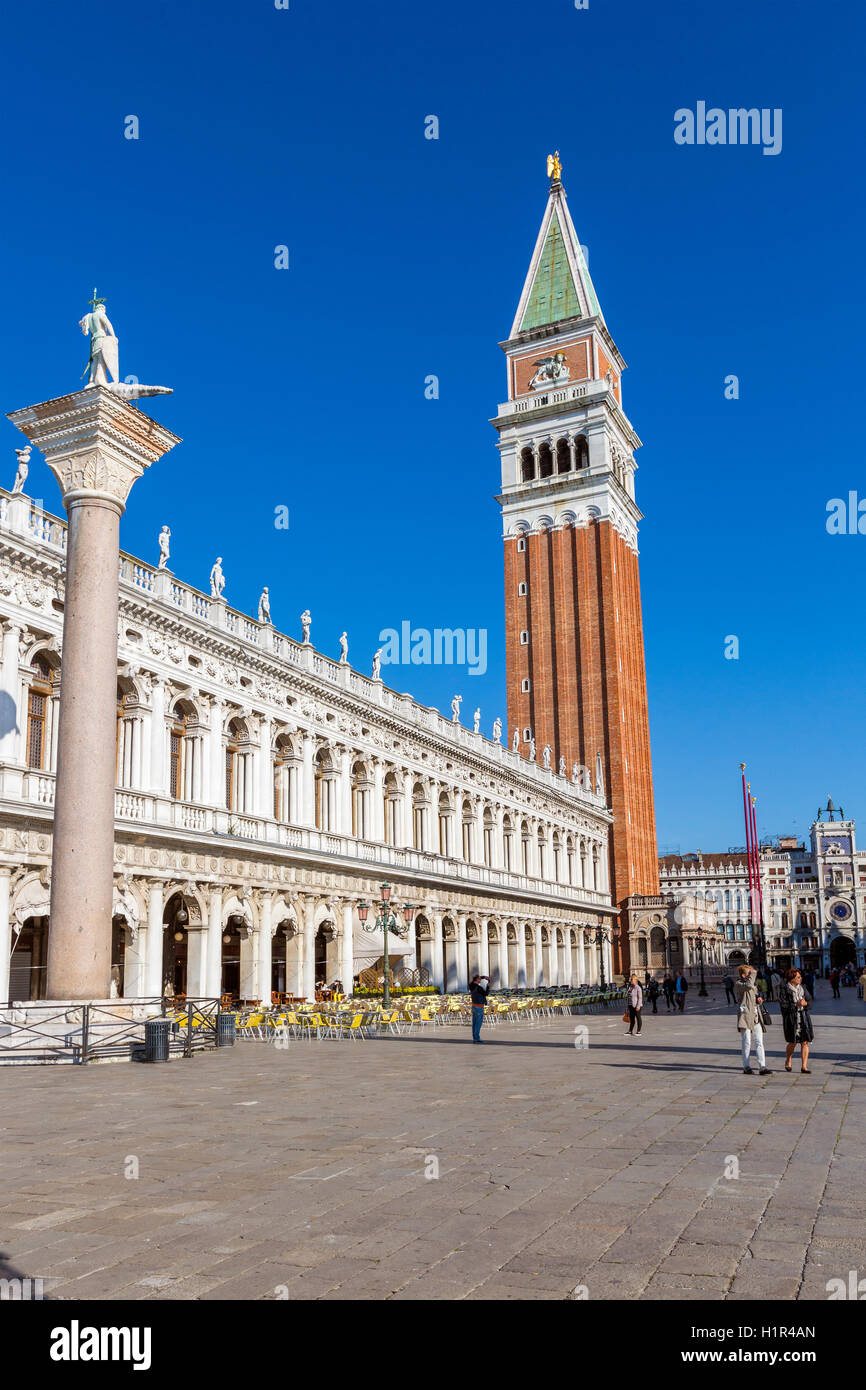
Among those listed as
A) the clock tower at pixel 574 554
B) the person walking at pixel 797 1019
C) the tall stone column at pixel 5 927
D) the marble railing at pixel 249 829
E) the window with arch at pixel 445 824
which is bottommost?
the person walking at pixel 797 1019

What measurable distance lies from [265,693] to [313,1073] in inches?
759

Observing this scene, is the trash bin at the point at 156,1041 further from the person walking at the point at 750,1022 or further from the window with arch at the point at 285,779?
the window with arch at the point at 285,779

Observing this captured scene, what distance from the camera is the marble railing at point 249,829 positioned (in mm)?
24438

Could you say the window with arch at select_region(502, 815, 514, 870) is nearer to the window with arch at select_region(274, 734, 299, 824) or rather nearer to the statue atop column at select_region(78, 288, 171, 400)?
the window with arch at select_region(274, 734, 299, 824)

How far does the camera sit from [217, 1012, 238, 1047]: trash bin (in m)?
21.8

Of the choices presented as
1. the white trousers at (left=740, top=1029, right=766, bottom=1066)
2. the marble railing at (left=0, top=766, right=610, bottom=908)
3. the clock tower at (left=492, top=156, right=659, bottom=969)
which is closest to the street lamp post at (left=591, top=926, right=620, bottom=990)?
the clock tower at (left=492, top=156, right=659, bottom=969)

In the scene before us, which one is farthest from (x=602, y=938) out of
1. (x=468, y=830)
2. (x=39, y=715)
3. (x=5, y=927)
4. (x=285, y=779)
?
(x=5, y=927)

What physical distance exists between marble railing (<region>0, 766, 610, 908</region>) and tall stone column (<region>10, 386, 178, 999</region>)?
697cm

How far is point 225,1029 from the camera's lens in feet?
72.1

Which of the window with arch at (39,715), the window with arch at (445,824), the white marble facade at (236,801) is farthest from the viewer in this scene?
the window with arch at (445,824)

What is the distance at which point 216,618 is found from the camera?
31891 millimetres

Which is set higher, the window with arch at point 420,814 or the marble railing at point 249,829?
the window with arch at point 420,814

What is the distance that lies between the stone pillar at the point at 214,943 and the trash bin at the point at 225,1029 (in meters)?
7.83

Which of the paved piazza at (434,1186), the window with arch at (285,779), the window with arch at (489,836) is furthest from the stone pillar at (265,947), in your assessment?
the window with arch at (489,836)
